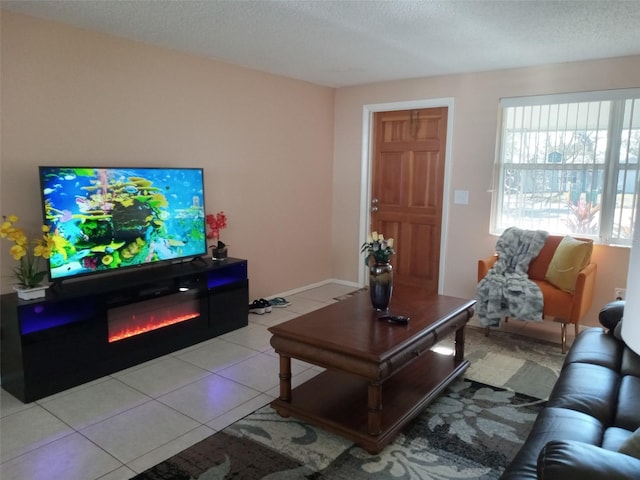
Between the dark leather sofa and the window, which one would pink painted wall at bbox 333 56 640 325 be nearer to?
the window

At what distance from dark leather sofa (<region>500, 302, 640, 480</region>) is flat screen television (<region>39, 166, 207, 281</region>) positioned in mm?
2826

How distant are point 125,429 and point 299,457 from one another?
991 millimetres

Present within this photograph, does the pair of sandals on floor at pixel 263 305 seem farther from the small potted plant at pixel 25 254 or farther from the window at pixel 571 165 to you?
the window at pixel 571 165

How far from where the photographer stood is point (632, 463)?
116cm

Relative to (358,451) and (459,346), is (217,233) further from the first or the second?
(358,451)

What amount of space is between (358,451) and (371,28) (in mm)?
2664

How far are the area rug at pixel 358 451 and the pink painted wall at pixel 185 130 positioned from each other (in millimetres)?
1854

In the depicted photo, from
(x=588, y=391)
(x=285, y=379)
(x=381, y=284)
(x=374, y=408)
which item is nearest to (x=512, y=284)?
(x=381, y=284)

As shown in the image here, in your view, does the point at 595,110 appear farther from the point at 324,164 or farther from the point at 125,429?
the point at 125,429

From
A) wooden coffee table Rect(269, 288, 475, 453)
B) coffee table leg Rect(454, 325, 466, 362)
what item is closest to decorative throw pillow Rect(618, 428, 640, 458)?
wooden coffee table Rect(269, 288, 475, 453)

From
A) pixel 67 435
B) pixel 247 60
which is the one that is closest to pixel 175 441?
pixel 67 435

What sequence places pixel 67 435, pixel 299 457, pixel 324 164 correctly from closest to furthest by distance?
pixel 299 457 → pixel 67 435 → pixel 324 164

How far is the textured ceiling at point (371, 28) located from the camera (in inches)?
109

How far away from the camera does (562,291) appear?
12.3 feet
